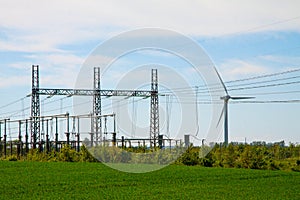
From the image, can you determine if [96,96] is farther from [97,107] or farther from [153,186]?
[153,186]

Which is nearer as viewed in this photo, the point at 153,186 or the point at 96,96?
the point at 153,186

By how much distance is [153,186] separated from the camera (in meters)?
14.1

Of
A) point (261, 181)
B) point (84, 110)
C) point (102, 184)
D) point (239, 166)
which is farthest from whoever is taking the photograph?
point (84, 110)

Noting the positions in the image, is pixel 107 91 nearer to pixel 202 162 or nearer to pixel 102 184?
pixel 202 162

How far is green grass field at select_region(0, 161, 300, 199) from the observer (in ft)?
39.3

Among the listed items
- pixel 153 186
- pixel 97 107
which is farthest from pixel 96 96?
pixel 153 186

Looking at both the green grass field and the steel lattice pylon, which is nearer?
the green grass field

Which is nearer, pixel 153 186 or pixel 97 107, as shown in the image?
pixel 153 186

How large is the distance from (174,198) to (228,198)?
113 centimetres

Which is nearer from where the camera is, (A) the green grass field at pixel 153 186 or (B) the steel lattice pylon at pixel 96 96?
(A) the green grass field at pixel 153 186

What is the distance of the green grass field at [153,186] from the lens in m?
12.0


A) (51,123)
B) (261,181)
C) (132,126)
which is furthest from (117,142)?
(261,181)

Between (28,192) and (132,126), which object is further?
(132,126)

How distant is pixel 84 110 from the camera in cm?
3331
